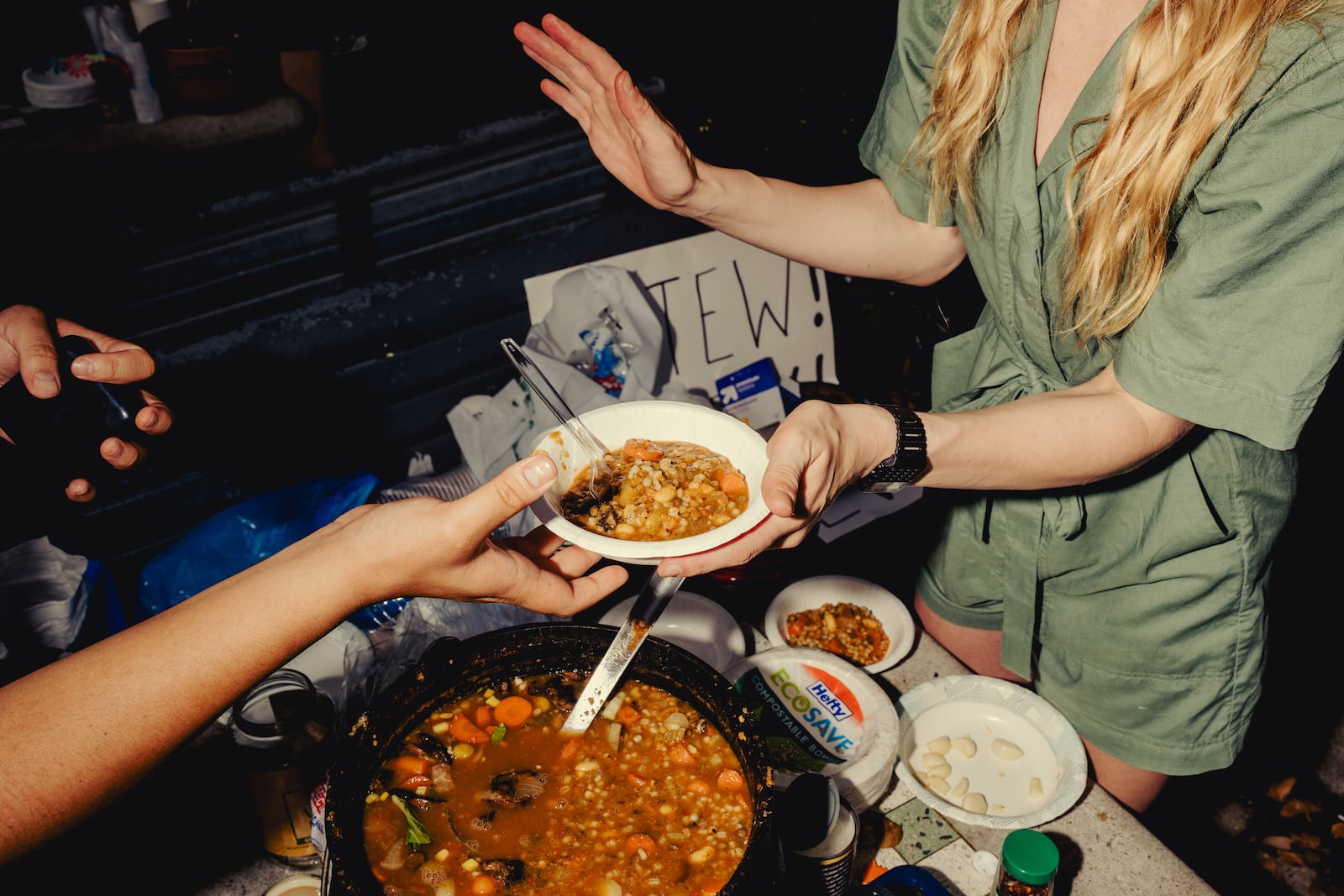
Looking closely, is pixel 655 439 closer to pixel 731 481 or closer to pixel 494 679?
pixel 731 481

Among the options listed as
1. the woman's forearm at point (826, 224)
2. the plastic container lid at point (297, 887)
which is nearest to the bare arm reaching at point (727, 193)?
the woman's forearm at point (826, 224)

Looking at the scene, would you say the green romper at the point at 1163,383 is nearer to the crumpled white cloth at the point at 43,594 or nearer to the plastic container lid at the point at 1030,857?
the plastic container lid at the point at 1030,857

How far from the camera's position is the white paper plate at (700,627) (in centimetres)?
214

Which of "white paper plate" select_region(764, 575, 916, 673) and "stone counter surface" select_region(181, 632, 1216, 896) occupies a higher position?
"white paper plate" select_region(764, 575, 916, 673)

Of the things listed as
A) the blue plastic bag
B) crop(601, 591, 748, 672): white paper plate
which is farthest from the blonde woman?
the blue plastic bag

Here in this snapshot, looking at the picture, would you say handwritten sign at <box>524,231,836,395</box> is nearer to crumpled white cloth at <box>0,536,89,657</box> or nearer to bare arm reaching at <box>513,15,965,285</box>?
bare arm reaching at <box>513,15,965,285</box>

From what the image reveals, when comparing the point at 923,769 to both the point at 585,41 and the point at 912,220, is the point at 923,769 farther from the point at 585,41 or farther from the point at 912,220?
the point at 585,41

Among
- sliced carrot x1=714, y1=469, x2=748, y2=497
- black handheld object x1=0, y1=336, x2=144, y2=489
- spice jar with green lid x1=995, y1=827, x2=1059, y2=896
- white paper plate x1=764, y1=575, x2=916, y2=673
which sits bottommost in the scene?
white paper plate x1=764, y1=575, x2=916, y2=673

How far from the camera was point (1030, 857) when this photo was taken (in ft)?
4.76

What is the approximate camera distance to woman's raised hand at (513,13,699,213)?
2010 millimetres

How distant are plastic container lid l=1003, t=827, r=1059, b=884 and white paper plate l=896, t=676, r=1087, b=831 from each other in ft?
0.88

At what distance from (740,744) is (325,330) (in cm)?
242

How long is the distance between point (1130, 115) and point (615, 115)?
113 cm

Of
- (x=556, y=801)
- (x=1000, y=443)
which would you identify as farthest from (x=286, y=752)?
(x=1000, y=443)
